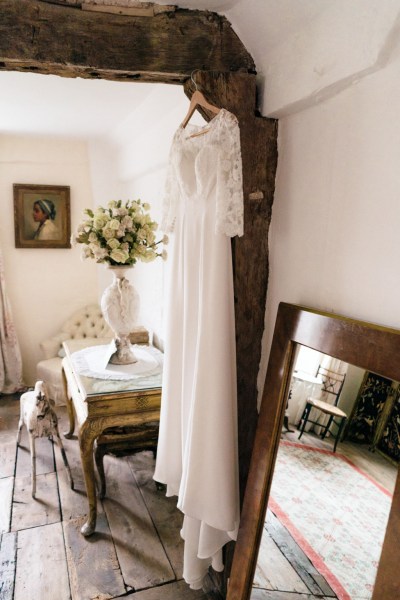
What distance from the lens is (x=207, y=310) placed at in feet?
4.76

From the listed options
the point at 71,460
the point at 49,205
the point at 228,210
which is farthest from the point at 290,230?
the point at 49,205

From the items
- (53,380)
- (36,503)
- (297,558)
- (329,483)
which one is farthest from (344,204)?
(53,380)

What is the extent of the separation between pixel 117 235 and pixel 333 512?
5.51ft

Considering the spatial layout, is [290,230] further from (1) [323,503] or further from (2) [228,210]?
(1) [323,503]

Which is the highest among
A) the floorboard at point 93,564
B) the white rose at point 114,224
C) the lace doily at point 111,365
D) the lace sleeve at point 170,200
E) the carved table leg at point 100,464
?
the lace sleeve at point 170,200

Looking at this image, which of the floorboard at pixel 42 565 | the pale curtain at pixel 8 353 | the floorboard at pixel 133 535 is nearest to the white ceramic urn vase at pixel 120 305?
the floorboard at pixel 133 535

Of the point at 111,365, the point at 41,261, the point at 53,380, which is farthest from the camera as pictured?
the point at 41,261

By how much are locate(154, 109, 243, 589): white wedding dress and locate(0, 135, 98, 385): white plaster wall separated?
317cm

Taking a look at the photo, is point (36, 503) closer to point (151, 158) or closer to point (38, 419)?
point (38, 419)

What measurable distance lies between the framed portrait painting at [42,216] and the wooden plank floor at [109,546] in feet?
7.58

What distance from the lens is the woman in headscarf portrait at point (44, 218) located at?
429 cm

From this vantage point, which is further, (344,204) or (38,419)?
(38,419)

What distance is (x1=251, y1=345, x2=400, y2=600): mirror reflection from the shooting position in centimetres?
102

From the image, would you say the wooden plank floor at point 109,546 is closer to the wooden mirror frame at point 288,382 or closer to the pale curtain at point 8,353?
the wooden mirror frame at point 288,382
